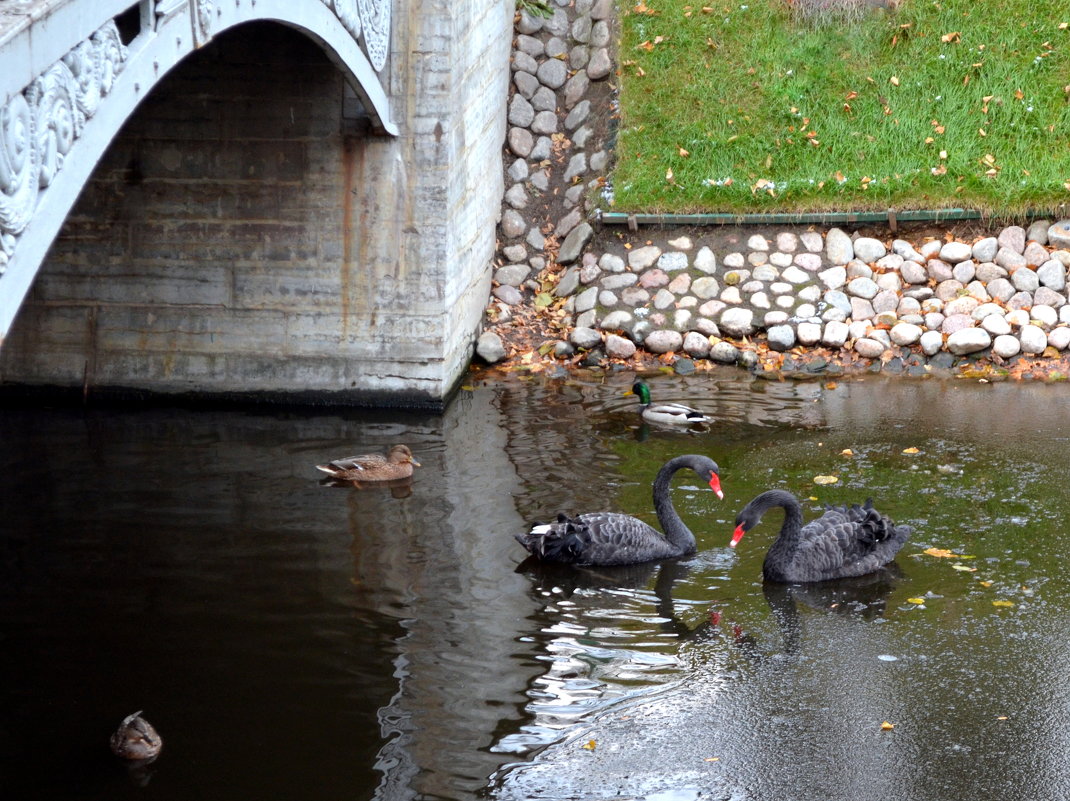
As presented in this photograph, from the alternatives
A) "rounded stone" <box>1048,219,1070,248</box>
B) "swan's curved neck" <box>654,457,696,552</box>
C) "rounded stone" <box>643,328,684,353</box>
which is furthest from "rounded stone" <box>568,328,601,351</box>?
"rounded stone" <box>1048,219,1070,248</box>

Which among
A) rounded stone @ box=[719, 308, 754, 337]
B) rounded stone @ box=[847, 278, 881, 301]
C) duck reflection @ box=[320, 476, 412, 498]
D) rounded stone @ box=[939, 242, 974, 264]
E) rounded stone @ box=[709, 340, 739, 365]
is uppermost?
rounded stone @ box=[939, 242, 974, 264]

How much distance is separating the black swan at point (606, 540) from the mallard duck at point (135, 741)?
363 centimetres

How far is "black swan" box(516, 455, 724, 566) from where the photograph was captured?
32.0 ft

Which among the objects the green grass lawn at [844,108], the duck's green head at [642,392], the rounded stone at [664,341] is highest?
the green grass lawn at [844,108]

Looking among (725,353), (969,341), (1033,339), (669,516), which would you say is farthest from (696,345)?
(669,516)

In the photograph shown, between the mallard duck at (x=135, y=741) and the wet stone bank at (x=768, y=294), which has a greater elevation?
the wet stone bank at (x=768, y=294)

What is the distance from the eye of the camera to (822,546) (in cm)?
959

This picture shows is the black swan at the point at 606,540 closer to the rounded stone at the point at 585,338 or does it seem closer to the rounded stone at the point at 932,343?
the rounded stone at the point at 585,338

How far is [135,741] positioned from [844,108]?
14.0 m

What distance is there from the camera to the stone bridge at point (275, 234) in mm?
13750

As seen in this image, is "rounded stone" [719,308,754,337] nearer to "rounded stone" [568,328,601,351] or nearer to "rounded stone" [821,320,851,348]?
"rounded stone" [821,320,851,348]

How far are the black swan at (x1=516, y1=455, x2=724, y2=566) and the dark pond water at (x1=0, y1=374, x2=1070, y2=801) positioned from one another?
0.15 metres

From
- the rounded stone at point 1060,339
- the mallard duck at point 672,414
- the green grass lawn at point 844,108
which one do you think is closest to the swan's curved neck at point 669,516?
the mallard duck at point 672,414

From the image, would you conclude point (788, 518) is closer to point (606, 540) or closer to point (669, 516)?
point (669, 516)
